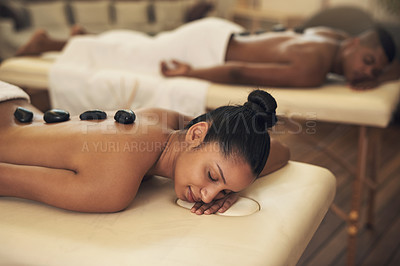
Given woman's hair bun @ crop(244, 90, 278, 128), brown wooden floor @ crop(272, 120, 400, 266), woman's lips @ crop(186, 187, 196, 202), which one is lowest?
brown wooden floor @ crop(272, 120, 400, 266)

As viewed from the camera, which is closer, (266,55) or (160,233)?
(160,233)

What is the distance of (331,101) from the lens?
134 centimetres

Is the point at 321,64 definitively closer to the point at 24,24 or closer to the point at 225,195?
the point at 225,195

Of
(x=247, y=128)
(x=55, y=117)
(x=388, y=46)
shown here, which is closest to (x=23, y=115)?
(x=55, y=117)

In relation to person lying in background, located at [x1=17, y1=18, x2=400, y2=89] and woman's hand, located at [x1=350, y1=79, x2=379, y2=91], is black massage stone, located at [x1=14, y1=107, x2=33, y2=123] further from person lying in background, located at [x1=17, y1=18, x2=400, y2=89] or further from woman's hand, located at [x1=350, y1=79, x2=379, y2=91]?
woman's hand, located at [x1=350, y1=79, x2=379, y2=91]

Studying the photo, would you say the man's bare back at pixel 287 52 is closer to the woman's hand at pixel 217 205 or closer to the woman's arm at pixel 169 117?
the woman's arm at pixel 169 117

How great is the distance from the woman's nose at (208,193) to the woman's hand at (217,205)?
26mm

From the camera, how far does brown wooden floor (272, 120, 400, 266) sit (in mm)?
1327

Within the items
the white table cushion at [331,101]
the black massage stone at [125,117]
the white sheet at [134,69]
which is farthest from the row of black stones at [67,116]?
the white sheet at [134,69]

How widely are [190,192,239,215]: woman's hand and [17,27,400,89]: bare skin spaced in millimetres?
775

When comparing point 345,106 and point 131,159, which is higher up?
point 131,159

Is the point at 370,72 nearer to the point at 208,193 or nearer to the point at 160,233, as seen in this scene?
the point at 208,193

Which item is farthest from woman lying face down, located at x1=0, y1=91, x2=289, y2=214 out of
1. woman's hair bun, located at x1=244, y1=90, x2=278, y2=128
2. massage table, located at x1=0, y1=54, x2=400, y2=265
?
massage table, located at x1=0, y1=54, x2=400, y2=265

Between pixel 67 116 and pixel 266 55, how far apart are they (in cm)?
98
